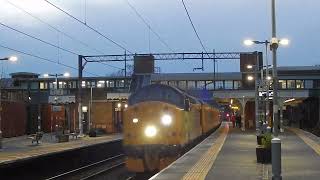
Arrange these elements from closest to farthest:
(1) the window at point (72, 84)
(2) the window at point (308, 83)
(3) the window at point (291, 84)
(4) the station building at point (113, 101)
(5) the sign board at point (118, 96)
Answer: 1. (4) the station building at point (113, 101)
2. (5) the sign board at point (118, 96)
3. (3) the window at point (291, 84)
4. (2) the window at point (308, 83)
5. (1) the window at point (72, 84)

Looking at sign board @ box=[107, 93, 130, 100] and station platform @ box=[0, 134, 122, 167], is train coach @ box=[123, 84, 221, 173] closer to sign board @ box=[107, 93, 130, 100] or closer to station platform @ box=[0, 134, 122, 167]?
station platform @ box=[0, 134, 122, 167]

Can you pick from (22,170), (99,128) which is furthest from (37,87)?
(22,170)

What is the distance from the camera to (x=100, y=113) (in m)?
74.6

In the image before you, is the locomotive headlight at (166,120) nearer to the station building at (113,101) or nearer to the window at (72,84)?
the station building at (113,101)

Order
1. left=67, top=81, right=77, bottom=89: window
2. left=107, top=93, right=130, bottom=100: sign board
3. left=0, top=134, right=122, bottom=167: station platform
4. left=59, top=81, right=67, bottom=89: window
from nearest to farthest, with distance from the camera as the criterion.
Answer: left=0, top=134, right=122, bottom=167: station platform < left=107, top=93, right=130, bottom=100: sign board < left=67, top=81, right=77, bottom=89: window < left=59, top=81, right=67, bottom=89: window

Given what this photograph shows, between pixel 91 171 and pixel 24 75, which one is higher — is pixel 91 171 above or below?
below

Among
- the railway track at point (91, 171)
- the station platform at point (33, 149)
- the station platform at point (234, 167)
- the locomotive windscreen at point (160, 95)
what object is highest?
the locomotive windscreen at point (160, 95)

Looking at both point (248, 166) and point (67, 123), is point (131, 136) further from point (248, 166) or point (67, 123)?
point (67, 123)

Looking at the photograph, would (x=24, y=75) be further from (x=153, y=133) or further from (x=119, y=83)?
(x=153, y=133)

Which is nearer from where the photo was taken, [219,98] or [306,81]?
[219,98]

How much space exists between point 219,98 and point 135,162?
55.5m

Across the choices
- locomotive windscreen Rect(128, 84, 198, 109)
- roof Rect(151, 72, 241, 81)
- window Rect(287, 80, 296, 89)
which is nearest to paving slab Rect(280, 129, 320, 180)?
locomotive windscreen Rect(128, 84, 198, 109)

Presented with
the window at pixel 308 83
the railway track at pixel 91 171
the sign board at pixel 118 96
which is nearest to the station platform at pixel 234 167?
the railway track at pixel 91 171

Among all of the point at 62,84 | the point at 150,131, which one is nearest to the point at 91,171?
the point at 150,131
